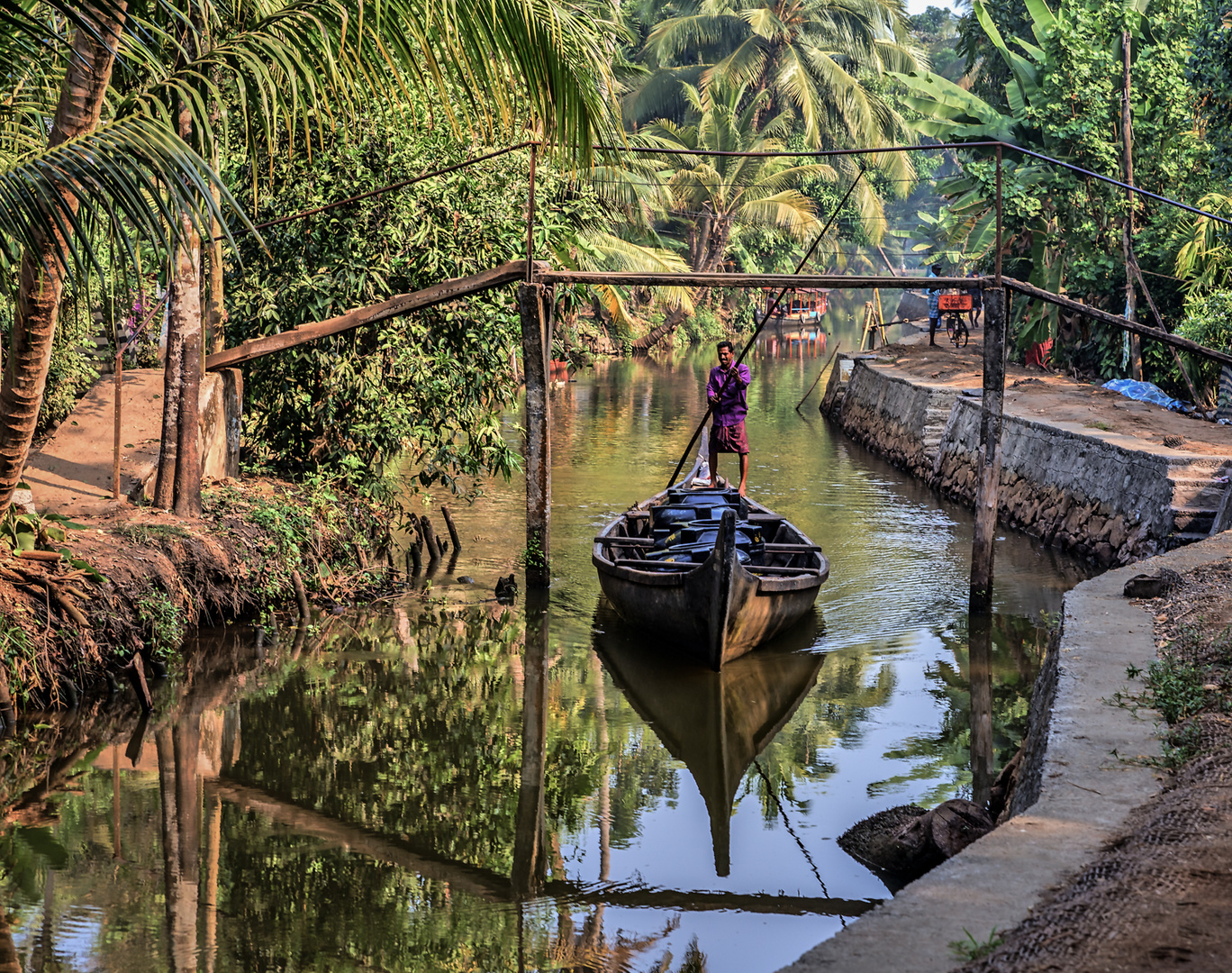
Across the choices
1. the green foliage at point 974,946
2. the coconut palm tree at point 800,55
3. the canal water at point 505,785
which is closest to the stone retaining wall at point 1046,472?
the canal water at point 505,785

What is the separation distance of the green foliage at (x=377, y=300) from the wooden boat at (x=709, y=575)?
192 centimetres

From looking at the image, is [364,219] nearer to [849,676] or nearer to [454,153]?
[454,153]

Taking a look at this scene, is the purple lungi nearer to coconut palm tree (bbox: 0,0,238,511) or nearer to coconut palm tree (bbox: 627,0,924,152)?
coconut palm tree (bbox: 0,0,238,511)

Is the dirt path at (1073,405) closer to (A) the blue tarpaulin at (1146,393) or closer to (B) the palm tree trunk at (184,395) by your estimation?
(A) the blue tarpaulin at (1146,393)

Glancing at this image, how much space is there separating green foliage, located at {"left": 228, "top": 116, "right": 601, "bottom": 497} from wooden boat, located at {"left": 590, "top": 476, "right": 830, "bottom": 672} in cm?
192

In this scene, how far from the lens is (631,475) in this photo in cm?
1792

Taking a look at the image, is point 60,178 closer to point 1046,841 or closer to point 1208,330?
point 1046,841

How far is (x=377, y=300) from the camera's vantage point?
11.0 meters

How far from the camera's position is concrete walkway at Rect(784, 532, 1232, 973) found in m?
3.67

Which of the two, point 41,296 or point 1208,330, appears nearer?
point 41,296

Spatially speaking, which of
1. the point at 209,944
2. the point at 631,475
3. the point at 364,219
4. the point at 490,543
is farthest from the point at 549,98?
the point at 631,475

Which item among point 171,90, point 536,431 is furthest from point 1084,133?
point 171,90

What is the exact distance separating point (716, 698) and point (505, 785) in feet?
6.80

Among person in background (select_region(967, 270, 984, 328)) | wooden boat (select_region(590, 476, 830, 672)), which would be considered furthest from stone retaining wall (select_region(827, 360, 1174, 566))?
wooden boat (select_region(590, 476, 830, 672))
